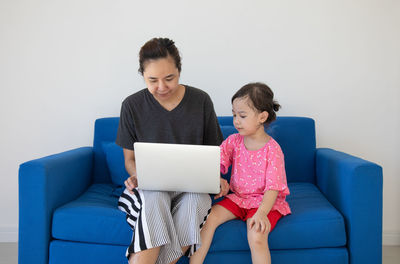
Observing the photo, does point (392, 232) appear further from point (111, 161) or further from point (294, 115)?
point (111, 161)

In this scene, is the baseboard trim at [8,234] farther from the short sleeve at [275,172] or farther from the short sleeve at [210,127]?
the short sleeve at [275,172]

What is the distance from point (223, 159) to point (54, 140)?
1.28m

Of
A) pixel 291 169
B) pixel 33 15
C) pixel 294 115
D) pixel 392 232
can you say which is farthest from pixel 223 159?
pixel 33 15

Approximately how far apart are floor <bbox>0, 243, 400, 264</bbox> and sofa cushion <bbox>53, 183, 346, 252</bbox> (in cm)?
66

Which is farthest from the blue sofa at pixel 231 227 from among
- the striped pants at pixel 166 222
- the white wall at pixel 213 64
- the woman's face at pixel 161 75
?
the white wall at pixel 213 64

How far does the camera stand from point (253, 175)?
1488 millimetres

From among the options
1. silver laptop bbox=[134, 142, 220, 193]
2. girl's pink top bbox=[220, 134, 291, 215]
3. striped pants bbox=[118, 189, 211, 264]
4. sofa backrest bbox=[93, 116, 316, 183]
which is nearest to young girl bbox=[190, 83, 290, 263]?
girl's pink top bbox=[220, 134, 291, 215]

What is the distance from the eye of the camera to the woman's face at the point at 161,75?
52.6 inches

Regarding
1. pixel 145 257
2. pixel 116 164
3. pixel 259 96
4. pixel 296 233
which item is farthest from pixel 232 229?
pixel 116 164

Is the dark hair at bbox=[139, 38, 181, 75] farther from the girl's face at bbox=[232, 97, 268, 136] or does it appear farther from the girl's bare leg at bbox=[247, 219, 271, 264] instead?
the girl's bare leg at bbox=[247, 219, 271, 264]

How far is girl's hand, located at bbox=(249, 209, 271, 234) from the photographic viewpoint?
4.25ft

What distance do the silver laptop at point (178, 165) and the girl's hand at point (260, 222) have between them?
0.21 metres

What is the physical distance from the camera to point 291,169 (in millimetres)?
1933

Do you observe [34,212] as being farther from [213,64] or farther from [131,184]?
[213,64]
